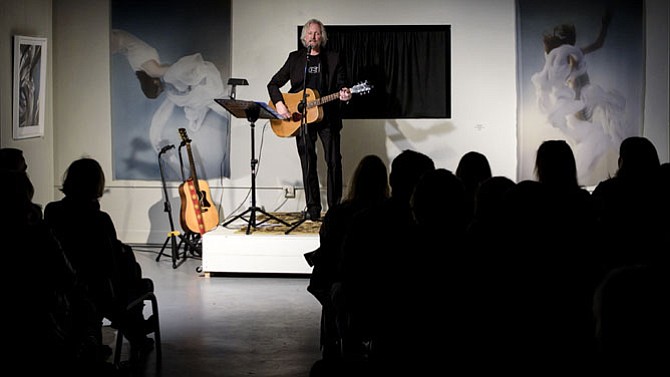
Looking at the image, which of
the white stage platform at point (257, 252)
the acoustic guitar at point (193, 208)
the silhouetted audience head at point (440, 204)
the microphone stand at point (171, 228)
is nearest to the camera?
the silhouetted audience head at point (440, 204)

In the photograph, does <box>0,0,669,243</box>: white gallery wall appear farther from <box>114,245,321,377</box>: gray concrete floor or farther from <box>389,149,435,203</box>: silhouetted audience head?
<box>389,149,435,203</box>: silhouetted audience head

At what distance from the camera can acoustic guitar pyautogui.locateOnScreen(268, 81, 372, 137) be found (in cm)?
802

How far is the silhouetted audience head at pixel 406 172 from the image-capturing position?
4008 millimetres

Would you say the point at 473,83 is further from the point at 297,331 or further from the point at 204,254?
the point at 297,331

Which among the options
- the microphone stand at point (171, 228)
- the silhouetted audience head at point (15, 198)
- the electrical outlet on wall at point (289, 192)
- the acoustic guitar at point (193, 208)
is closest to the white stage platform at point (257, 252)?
the microphone stand at point (171, 228)

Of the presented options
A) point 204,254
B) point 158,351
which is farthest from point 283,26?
point 158,351

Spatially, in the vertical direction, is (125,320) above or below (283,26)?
below

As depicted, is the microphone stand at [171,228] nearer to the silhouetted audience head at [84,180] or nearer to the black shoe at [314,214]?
the black shoe at [314,214]

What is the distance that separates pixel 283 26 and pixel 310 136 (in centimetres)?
170

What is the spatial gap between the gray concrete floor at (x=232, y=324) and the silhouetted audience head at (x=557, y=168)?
1629 millimetres

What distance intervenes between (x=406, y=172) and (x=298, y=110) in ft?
13.8

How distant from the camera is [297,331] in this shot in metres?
5.89

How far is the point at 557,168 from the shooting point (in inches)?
167

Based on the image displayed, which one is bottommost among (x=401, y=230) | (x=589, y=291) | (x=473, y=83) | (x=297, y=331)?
(x=297, y=331)
